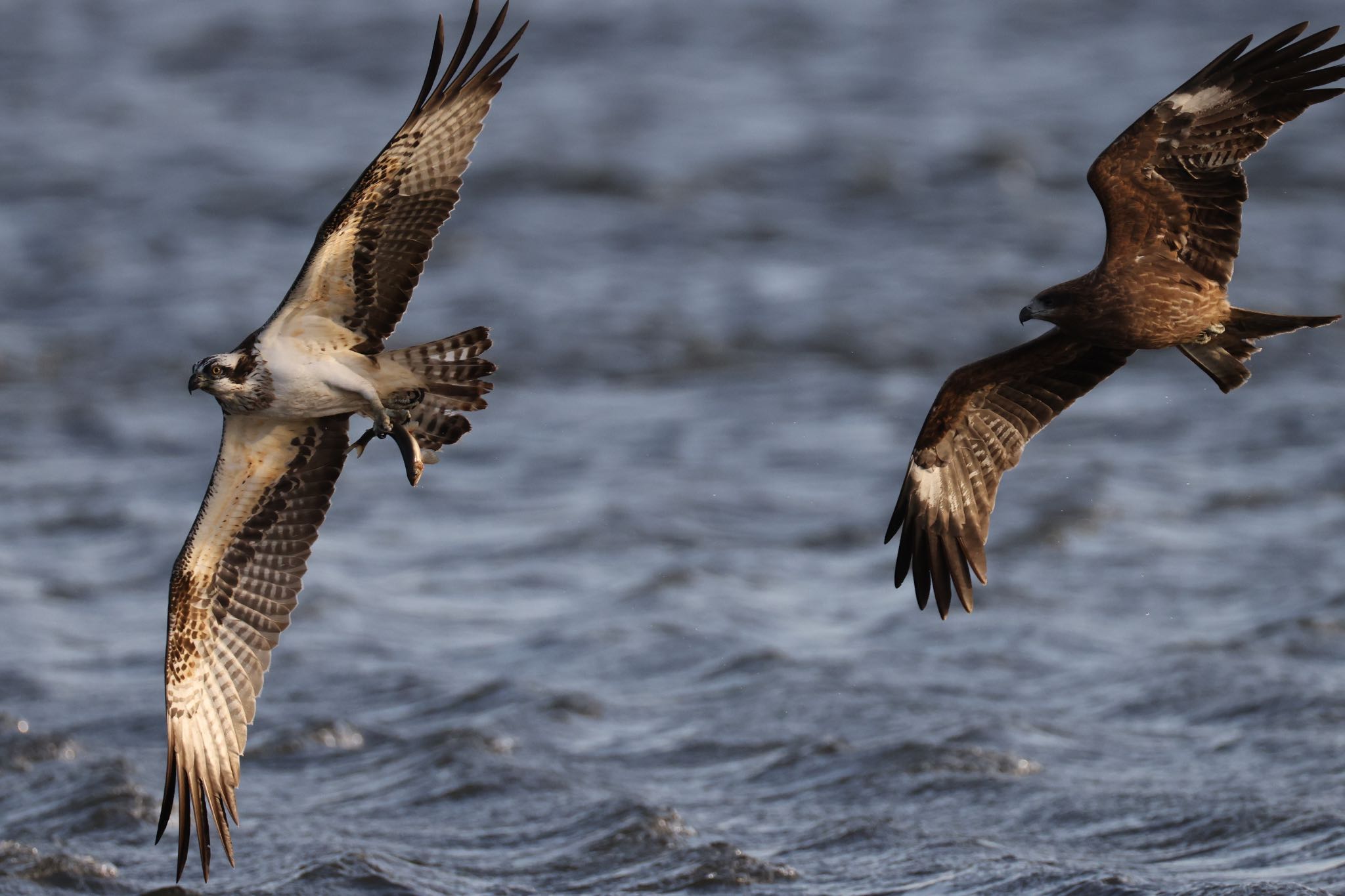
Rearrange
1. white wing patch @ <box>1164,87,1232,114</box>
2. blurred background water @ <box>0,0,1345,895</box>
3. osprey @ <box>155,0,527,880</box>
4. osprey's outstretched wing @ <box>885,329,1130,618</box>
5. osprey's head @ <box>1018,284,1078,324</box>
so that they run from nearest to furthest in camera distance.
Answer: white wing patch @ <box>1164,87,1232,114</box> < osprey's head @ <box>1018,284,1078,324</box> < osprey @ <box>155,0,527,880</box> < osprey's outstretched wing @ <box>885,329,1130,618</box> < blurred background water @ <box>0,0,1345,895</box>

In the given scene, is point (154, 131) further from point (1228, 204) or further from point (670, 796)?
point (1228, 204)

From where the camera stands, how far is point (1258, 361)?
15.2 m

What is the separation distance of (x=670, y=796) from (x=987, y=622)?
2.91 m

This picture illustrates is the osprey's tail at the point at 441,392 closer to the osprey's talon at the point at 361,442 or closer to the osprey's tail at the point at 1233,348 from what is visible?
the osprey's talon at the point at 361,442

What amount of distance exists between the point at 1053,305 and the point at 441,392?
2217mm

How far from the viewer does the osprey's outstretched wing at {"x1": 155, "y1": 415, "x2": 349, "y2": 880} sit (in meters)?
7.45

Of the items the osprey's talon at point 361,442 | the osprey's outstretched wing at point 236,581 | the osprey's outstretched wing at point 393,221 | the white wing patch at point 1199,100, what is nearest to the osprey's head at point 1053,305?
the white wing patch at point 1199,100

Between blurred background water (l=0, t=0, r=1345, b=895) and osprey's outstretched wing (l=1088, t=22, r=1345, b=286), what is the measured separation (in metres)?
2.43

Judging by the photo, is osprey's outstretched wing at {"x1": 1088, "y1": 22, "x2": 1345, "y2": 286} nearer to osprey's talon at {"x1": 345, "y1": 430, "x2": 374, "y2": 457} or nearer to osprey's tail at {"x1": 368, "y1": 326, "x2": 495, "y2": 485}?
osprey's tail at {"x1": 368, "y1": 326, "x2": 495, "y2": 485}

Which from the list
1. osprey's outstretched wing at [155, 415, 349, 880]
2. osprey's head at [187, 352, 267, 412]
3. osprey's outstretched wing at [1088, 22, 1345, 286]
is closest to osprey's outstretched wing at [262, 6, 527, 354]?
osprey's head at [187, 352, 267, 412]

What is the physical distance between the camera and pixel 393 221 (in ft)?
22.6

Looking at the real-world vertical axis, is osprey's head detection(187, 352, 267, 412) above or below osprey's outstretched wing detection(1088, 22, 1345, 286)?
below

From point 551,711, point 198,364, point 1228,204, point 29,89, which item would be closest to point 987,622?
point 551,711

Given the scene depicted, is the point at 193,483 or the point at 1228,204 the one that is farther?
the point at 193,483
